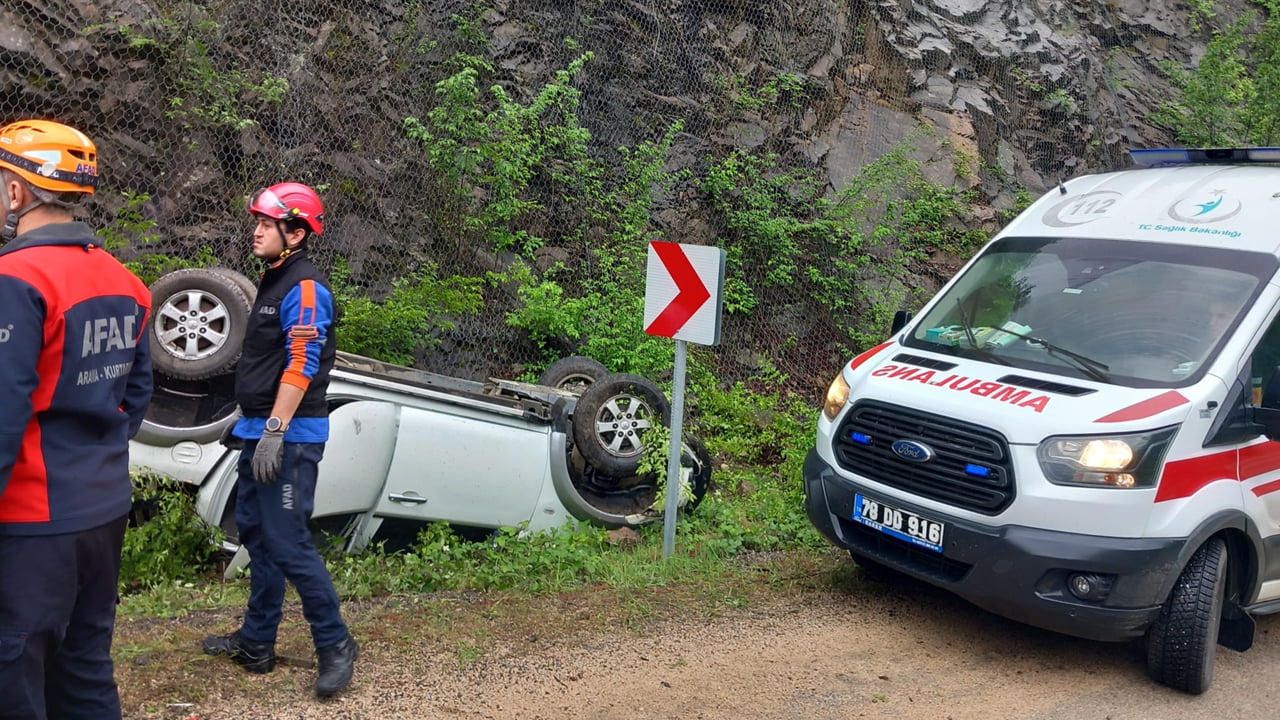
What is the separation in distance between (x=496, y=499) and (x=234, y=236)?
3667 mm

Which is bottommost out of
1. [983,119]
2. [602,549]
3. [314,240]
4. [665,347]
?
[602,549]

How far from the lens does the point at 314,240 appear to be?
8664 millimetres

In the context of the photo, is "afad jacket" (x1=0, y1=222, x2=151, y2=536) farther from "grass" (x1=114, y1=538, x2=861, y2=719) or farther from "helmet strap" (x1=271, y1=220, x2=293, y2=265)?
"grass" (x1=114, y1=538, x2=861, y2=719)

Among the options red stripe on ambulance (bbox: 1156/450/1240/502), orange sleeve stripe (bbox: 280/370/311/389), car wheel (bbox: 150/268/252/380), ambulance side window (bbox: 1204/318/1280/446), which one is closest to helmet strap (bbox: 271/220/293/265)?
orange sleeve stripe (bbox: 280/370/311/389)

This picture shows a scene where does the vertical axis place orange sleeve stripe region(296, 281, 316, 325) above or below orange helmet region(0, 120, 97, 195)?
below

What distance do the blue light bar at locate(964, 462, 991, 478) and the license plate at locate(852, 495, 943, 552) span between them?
31 centimetres

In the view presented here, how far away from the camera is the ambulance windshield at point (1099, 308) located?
5.14 m

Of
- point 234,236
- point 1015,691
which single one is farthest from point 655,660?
point 234,236

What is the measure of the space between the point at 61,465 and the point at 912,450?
386 cm

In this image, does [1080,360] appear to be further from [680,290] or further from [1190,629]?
[680,290]

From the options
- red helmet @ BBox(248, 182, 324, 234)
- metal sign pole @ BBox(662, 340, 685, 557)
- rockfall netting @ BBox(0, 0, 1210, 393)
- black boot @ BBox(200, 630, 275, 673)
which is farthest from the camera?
rockfall netting @ BBox(0, 0, 1210, 393)

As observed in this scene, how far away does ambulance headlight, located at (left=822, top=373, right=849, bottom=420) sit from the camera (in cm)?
580

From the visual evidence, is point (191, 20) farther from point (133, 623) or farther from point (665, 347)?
point (133, 623)

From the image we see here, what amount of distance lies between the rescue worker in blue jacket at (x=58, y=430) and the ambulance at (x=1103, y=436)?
370 centimetres
